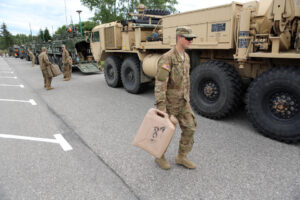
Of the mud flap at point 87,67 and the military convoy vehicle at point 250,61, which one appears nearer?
the military convoy vehicle at point 250,61

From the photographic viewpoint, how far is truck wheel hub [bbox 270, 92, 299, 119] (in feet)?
12.2

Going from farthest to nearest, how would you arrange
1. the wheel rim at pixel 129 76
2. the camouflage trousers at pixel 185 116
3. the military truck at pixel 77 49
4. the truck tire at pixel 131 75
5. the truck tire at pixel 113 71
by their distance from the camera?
1. the military truck at pixel 77 49
2. the truck tire at pixel 113 71
3. the wheel rim at pixel 129 76
4. the truck tire at pixel 131 75
5. the camouflage trousers at pixel 185 116

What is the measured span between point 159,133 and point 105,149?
141cm

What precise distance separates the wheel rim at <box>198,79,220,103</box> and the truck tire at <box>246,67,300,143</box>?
0.76 meters

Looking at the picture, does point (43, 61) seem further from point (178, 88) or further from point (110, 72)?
point (178, 88)

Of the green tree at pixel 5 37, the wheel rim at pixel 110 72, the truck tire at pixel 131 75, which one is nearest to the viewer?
the truck tire at pixel 131 75

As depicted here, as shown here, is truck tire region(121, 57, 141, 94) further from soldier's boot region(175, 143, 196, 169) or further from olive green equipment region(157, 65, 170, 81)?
olive green equipment region(157, 65, 170, 81)

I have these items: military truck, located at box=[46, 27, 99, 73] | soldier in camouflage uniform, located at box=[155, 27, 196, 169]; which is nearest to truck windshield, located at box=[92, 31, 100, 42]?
military truck, located at box=[46, 27, 99, 73]

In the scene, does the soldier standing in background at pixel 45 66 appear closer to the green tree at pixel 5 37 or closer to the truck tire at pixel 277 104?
the truck tire at pixel 277 104

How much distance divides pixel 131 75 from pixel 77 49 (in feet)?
22.9

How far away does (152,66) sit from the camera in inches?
255

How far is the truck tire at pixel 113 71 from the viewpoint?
848 centimetres

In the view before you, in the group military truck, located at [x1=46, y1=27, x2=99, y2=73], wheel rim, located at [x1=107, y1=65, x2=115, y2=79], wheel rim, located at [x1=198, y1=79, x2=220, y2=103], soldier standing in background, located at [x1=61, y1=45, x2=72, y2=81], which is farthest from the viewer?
military truck, located at [x1=46, y1=27, x2=99, y2=73]

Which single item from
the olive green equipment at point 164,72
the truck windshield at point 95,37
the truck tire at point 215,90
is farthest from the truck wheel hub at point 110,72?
the olive green equipment at point 164,72
